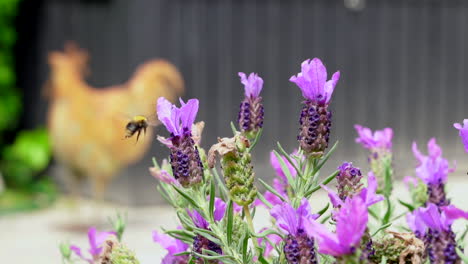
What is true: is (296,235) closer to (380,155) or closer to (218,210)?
(218,210)

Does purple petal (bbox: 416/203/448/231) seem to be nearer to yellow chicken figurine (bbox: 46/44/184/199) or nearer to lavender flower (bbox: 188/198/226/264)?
lavender flower (bbox: 188/198/226/264)

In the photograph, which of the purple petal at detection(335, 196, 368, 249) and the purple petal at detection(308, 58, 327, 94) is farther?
the purple petal at detection(308, 58, 327, 94)

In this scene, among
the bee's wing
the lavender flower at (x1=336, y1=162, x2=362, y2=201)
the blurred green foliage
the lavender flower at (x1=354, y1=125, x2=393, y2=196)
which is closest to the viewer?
the lavender flower at (x1=336, y1=162, x2=362, y2=201)

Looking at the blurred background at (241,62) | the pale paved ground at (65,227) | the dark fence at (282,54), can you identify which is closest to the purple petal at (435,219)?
the pale paved ground at (65,227)

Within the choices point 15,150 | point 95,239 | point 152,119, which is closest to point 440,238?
point 95,239

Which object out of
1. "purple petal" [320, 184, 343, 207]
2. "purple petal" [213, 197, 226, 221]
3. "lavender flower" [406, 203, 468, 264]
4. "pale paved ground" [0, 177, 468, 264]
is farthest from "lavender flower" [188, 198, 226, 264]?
"pale paved ground" [0, 177, 468, 264]

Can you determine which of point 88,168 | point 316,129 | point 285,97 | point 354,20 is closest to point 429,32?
point 354,20
